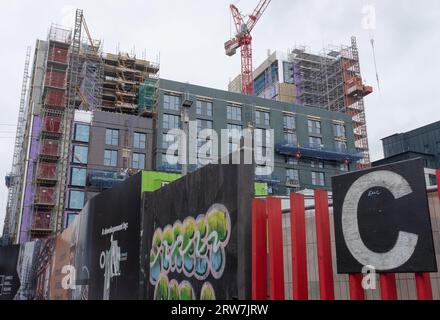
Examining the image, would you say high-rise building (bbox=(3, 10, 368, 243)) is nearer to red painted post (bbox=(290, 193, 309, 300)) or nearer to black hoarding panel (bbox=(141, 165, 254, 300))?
black hoarding panel (bbox=(141, 165, 254, 300))

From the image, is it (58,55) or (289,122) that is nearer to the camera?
(58,55)

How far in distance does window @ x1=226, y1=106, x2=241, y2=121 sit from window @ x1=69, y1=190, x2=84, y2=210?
2566 centimetres

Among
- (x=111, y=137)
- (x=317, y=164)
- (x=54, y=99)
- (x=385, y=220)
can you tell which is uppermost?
(x=54, y=99)

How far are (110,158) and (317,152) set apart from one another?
1332 inches

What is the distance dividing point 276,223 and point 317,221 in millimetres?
1456

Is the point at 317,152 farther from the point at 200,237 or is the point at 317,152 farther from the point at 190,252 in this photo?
the point at 200,237

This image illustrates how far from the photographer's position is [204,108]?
7244cm

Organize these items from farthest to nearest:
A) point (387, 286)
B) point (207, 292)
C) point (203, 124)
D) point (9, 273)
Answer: point (203, 124), point (9, 273), point (207, 292), point (387, 286)

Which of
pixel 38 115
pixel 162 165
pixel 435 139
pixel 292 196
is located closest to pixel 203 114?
pixel 162 165

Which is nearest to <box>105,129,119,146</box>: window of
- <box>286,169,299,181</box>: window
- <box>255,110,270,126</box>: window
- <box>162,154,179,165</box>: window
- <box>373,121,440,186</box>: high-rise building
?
<box>162,154,179,165</box>: window

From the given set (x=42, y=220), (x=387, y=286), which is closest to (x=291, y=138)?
(x=42, y=220)

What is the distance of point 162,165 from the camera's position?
67.6 m

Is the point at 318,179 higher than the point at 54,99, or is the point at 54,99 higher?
the point at 54,99

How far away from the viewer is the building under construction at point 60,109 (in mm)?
65125
